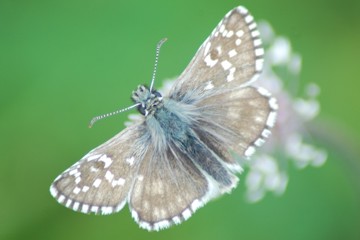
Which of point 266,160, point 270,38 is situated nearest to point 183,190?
point 266,160

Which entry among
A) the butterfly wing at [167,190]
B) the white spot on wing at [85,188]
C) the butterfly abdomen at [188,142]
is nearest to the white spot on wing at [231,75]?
the butterfly abdomen at [188,142]

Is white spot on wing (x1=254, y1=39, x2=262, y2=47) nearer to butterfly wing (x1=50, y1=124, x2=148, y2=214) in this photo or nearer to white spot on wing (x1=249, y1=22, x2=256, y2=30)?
white spot on wing (x1=249, y1=22, x2=256, y2=30)

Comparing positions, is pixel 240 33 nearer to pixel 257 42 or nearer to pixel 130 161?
pixel 257 42

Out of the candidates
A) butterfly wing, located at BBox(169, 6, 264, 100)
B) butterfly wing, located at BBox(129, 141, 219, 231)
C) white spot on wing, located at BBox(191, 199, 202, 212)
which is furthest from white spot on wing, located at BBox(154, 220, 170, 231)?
butterfly wing, located at BBox(169, 6, 264, 100)

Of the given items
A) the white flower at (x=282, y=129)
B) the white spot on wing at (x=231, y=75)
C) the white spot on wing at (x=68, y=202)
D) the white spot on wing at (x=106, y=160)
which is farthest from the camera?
the white flower at (x=282, y=129)

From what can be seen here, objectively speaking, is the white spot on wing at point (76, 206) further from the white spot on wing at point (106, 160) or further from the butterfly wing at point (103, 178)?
the white spot on wing at point (106, 160)

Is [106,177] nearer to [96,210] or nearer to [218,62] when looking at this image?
[96,210]
